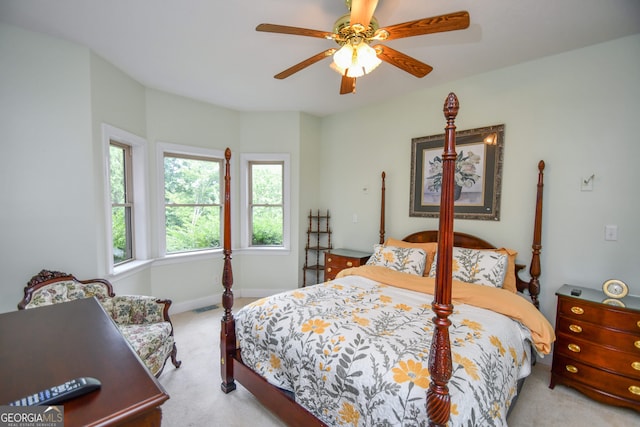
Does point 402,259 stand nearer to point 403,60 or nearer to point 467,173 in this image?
point 467,173

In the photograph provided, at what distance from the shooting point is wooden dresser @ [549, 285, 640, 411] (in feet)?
6.39

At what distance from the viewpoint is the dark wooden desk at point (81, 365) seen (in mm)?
769

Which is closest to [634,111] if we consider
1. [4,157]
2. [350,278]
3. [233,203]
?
[350,278]

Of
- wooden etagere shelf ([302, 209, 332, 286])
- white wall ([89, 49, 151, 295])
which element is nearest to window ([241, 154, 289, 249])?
wooden etagere shelf ([302, 209, 332, 286])

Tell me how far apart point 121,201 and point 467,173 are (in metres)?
3.86

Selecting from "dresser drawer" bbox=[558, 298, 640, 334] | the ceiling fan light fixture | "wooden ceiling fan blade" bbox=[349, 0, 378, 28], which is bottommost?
"dresser drawer" bbox=[558, 298, 640, 334]

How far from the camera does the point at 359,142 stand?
401 cm

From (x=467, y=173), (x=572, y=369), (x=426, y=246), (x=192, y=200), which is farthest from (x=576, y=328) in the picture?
(x=192, y=200)

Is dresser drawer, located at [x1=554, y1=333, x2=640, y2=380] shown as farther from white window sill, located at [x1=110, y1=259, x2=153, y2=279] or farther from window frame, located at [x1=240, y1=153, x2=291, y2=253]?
white window sill, located at [x1=110, y1=259, x2=153, y2=279]

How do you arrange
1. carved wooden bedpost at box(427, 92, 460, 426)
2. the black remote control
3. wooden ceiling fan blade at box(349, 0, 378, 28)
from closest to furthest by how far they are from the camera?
the black remote control < carved wooden bedpost at box(427, 92, 460, 426) < wooden ceiling fan blade at box(349, 0, 378, 28)

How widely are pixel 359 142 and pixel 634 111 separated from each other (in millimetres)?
2633

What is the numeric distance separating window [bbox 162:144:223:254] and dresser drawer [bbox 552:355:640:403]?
3987 millimetres

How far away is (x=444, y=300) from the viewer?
3.59 ft

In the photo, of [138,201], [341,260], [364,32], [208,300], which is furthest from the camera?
[208,300]
